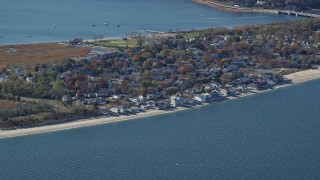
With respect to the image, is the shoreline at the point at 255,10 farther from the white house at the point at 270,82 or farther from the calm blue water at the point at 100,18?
the white house at the point at 270,82

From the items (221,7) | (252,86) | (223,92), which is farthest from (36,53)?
(221,7)

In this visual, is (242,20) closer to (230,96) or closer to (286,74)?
(286,74)

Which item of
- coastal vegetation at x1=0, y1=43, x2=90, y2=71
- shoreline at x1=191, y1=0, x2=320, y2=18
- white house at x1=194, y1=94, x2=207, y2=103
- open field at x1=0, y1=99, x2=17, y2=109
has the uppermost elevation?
shoreline at x1=191, y1=0, x2=320, y2=18

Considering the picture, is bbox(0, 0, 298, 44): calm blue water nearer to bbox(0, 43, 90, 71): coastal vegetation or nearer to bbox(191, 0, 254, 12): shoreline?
bbox(191, 0, 254, 12): shoreline

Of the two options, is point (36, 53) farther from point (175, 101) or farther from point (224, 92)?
point (175, 101)

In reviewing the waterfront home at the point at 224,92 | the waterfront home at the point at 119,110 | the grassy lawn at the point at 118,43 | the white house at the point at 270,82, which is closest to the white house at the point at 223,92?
the waterfront home at the point at 224,92

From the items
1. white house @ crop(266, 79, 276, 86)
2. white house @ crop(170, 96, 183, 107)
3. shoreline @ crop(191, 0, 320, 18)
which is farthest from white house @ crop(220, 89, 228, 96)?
shoreline @ crop(191, 0, 320, 18)
